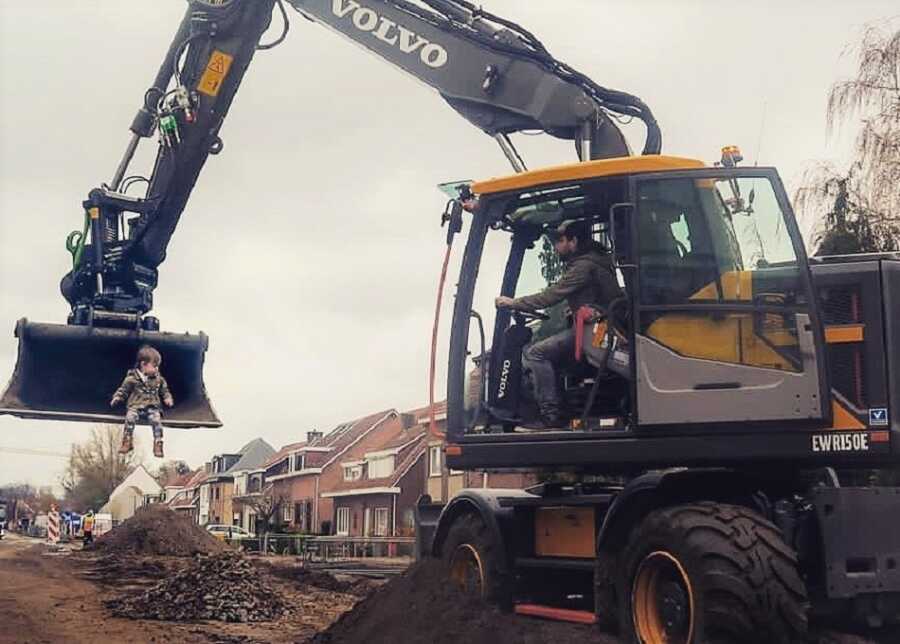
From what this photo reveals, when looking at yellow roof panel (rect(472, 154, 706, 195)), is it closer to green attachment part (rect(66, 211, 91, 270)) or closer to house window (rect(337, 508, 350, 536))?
green attachment part (rect(66, 211, 91, 270))

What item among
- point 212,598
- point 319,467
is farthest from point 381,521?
point 212,598

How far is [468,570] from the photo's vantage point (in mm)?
8164

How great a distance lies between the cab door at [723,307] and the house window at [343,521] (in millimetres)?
50325

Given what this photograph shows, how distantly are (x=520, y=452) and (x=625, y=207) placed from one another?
1.70 m

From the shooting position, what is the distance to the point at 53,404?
9703 mm

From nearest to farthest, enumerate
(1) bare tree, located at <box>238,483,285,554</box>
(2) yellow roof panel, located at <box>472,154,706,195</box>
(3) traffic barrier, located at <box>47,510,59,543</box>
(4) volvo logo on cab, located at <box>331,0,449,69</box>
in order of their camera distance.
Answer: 1. (2) yellow roof panel, located at <box>472,154,706,195</box>
2. (4) volvo logo on cab, located at <box>331,0,449,69</box>
3. (3) traffic barrier, located at <box>47,510,59,543</box>
4. (1) bare tree, located at <box>238,483,285,554</box>

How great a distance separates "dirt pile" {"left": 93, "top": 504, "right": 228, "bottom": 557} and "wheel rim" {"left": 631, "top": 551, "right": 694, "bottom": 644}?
21835 millimetres

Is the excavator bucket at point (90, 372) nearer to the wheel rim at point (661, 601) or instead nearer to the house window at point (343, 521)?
the wheel rim at point (661, 601)

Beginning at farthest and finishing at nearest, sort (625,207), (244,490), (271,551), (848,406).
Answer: (244,490) → (271,551) → (625,207) → (848,406)

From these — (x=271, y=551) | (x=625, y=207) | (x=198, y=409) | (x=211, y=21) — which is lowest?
(x=271, y=551)

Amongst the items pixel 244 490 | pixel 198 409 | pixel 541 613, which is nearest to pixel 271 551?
pixel 198 409

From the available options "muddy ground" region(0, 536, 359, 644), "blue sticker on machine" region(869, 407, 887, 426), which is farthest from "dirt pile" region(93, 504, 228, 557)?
"blue sticker on machine" region(869, 407, 887, 426)

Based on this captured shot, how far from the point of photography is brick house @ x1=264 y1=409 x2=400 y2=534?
60062 millimetres

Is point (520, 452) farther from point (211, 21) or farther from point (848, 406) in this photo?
point (211, 21)
